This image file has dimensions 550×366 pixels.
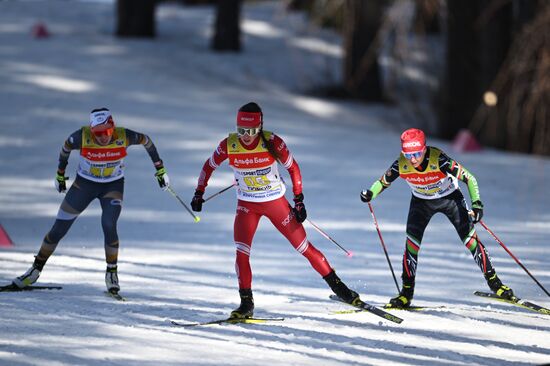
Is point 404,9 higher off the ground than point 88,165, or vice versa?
point 404,9

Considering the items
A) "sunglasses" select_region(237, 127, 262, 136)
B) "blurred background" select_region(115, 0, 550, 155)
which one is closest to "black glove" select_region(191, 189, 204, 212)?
"sunglasses" select_region(237, 127, 262, 136)

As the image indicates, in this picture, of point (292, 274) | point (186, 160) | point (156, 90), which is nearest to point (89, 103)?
point (156, 90)

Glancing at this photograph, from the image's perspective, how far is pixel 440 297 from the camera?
30.1 feet

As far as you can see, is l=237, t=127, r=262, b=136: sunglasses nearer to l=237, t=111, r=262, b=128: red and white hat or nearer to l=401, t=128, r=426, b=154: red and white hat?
l=237, t=111, r=262, b=128: red and white hat

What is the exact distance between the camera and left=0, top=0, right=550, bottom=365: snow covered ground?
7102 millimetres

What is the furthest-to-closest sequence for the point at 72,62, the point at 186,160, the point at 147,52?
the point at 147,52
the point at 72,62
the point at 186,160

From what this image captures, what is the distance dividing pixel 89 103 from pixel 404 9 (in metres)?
10.8

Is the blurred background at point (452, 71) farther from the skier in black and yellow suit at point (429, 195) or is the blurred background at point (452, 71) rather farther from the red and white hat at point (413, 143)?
the red and white hat at point (413, 143)

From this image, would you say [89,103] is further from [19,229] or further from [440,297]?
[440,297]

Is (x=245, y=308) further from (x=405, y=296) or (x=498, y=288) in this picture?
(x=498, y=288)

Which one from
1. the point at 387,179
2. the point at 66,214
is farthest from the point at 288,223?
the point at 66,214

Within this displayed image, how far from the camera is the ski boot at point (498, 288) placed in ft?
27.9

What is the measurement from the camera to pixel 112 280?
8.73m

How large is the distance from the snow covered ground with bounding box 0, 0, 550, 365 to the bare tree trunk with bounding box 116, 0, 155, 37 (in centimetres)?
41
